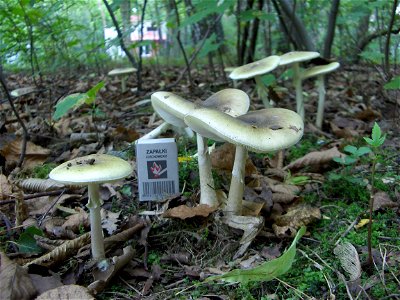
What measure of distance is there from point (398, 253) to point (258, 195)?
44.2 inches

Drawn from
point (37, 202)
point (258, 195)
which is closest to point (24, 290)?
point (37, 202)

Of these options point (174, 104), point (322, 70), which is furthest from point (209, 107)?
point (322, 70)

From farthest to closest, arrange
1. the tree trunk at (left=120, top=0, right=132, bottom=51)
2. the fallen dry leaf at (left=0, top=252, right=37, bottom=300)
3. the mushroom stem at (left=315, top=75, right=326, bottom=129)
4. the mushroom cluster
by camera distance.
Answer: the tree trunk at (left=120, top=0, right=132, bottom=51)
the mushroom stem at (left=315, top=75, right=326, bottom=129)
the mushroom cluster
the fallen dry leaf at (left=0, top=252, right=37, bottom=300)

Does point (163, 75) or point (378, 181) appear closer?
point (378, 181)

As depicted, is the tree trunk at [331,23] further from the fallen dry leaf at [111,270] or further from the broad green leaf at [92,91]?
the fallen dry leaf at [111,270]

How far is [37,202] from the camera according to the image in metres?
3.25

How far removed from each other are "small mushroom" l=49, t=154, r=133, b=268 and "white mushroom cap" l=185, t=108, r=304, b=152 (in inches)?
21.0

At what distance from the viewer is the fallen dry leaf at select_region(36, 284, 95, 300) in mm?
2061

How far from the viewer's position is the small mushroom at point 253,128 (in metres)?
2.20

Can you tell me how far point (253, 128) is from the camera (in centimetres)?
229

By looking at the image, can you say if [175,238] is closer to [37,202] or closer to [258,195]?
[258,195]

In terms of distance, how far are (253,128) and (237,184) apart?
630 millimetres

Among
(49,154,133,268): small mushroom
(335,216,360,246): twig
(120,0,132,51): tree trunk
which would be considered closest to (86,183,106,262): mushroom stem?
(49,154,133,268): small mushroom

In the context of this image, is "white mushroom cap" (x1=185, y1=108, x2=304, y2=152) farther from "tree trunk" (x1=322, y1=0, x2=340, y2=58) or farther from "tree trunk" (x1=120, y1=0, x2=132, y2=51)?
"tree trunk" (x1=322, y1=0, x2=340, y2=58)
